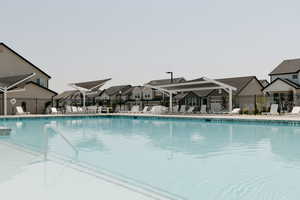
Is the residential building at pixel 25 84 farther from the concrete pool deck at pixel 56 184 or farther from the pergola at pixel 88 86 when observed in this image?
the concrete pool deck at pixel 56 184

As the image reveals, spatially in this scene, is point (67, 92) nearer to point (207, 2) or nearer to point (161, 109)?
point (161, 109)

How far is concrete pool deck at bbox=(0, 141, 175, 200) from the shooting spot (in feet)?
12.4

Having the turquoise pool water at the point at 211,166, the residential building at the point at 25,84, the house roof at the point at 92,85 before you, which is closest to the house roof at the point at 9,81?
the residential building at the point at 25,84

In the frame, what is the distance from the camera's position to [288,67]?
3136 cm

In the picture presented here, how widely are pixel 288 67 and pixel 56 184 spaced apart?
31.6m

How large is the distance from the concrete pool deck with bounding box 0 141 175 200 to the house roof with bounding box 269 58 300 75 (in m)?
29.4

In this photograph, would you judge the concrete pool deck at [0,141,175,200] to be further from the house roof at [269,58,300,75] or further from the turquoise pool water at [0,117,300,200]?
the house roof at [269,58,300,75]

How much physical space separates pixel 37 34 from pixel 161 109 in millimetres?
11150

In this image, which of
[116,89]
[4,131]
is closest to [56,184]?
[4,131]

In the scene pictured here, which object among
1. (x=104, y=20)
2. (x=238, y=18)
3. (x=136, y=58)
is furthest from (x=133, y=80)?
(x=238, y=18)

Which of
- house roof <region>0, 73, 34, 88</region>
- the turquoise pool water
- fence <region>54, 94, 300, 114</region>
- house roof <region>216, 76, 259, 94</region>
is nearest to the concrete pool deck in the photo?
the turquoise pool water

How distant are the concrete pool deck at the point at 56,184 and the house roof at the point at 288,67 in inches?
1158

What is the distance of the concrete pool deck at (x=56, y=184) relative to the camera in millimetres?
3772

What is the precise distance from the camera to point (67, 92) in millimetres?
58094
